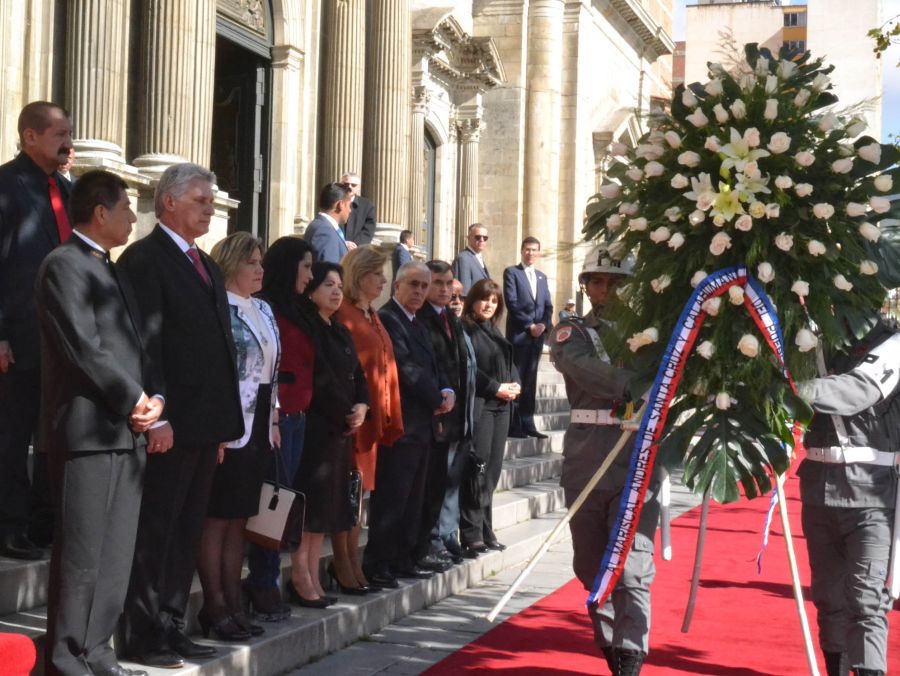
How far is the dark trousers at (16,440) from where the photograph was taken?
644 cm

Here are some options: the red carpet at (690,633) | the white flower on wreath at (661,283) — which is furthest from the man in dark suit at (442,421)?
the white flower on wreath at (661,283)

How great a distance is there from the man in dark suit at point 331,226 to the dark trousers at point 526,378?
4.24m

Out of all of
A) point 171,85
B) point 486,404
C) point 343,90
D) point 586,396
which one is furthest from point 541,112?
point 586,396

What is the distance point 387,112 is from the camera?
17500 mm

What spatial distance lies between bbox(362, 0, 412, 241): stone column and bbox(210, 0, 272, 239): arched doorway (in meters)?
1.52

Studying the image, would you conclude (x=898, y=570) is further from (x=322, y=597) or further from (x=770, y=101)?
(x=322, y=597)

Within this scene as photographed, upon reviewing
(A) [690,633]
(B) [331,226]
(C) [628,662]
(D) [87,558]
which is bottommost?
(A) [690,633]

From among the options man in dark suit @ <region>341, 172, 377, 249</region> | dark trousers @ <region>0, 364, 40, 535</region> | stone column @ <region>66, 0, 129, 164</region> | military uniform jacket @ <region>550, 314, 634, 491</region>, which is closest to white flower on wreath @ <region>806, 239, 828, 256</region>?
military uniform jacket @ <region>550, 314, 634, 491</region>

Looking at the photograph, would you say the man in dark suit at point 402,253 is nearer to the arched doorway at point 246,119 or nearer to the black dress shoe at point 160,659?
the arched doorway at point 246,119

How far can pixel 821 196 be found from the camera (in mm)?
5895

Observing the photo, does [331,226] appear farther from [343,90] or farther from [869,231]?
[343,90]

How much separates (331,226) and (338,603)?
3967 mm

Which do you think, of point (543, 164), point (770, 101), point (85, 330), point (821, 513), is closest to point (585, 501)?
point (821, 513)

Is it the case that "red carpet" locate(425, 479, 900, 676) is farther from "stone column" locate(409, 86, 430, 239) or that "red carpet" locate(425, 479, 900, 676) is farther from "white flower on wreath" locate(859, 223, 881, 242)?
"stone column" locate(409, 86, 430, 239)
